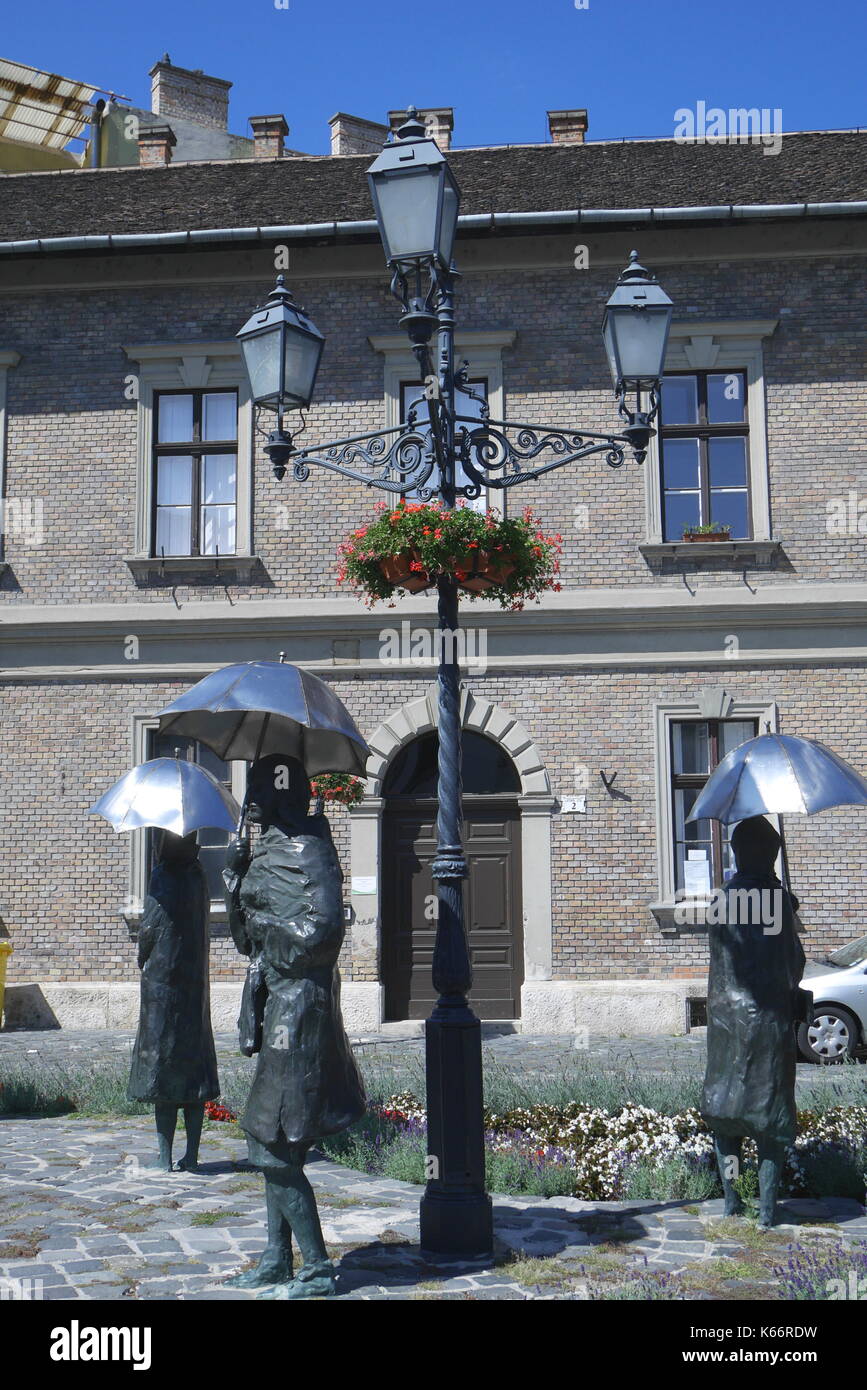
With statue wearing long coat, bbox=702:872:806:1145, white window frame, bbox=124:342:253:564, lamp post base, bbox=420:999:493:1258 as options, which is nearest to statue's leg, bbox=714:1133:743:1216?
statue wearing long coat, bbox=702:872:806:1145

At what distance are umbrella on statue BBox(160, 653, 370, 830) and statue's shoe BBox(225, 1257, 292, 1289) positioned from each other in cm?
207

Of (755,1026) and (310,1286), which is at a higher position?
(755,1026)

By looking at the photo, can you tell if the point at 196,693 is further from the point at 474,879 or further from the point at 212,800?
the point at 474,879

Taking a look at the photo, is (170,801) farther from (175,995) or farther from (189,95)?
(189,95)

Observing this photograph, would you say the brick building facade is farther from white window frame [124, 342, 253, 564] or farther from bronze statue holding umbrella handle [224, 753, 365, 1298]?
bronze statue holding umbrella handle [224, 753, 365, 1298]

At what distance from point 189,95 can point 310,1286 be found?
25630 mm

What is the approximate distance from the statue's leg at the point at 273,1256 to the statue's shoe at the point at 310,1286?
0.08m

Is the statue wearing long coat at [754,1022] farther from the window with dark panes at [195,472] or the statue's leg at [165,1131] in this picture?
the window with dark panes at [195,472]

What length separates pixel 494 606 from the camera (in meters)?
14.6

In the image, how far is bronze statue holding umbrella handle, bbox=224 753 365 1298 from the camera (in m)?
5.11

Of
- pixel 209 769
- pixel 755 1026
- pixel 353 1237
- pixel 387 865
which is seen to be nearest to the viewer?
pixel 353 1237

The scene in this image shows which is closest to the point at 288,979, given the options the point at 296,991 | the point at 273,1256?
the point at 296,991

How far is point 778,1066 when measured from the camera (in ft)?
21.1

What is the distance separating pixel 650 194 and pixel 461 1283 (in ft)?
46.1
